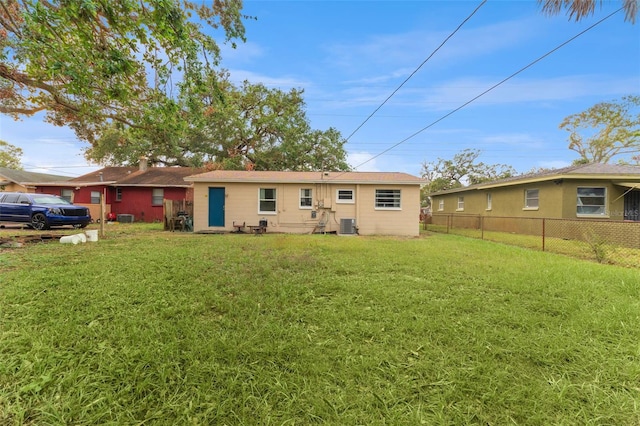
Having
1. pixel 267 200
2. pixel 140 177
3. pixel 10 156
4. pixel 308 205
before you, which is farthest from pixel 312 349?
pixel 10 156

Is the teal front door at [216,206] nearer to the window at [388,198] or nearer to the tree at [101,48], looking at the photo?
the tree at [101,48]

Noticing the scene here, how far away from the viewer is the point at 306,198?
43.1ft

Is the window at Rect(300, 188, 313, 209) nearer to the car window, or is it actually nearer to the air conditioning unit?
the air conditioning unit

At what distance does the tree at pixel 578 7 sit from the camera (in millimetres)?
3701

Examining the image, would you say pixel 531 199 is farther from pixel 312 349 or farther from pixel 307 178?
pixel 312 349

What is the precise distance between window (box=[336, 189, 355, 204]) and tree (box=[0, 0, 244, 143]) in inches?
297

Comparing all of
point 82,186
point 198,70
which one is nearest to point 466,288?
point 198,70

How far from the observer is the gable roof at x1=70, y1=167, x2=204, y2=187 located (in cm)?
1828

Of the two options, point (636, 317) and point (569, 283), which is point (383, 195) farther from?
point (636, 317)

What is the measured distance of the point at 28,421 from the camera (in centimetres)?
186

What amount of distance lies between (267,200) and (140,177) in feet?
39.7

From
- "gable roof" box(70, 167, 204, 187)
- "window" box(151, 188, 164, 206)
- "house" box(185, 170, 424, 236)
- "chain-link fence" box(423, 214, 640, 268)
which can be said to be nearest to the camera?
"chain-link fence" box(423, 214, 640, 268)

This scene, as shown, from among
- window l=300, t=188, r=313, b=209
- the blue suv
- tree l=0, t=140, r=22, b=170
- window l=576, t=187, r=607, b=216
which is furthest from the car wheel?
tree l=0, t=140, r=22, b=170

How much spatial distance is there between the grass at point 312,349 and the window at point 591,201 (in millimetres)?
9244
